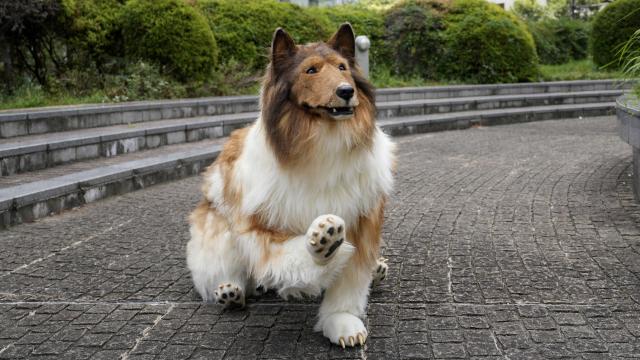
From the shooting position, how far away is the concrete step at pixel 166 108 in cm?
939

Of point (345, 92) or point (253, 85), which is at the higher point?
point (345, 92)

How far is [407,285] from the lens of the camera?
458 cm

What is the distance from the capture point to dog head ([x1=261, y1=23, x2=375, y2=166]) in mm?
3348

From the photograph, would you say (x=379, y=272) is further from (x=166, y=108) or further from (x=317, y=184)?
(x=166, y=108)

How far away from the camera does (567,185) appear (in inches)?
316

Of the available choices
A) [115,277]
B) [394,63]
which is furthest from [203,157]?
[394,63]

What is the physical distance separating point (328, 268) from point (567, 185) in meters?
5.55

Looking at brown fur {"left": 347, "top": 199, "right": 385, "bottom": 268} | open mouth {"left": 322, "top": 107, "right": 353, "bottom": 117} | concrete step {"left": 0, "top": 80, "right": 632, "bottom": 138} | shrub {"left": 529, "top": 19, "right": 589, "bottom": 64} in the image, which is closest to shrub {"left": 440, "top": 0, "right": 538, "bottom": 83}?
concrete step {"left": 0, "top": 80, "right": 632, "bottom": 138}

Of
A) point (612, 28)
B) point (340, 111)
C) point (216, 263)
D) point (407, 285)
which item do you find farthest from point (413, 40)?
point (340, 111)

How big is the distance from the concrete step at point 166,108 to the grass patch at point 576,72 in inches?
47.6

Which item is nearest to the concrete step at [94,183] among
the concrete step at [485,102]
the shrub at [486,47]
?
the concrete step at [485,102]

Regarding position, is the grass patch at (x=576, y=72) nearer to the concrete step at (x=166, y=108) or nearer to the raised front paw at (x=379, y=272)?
the concrete step at (x=166, y=108)

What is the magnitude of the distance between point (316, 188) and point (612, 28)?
1840 centimetres

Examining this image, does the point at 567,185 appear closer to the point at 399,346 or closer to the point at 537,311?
the point at 537,311
